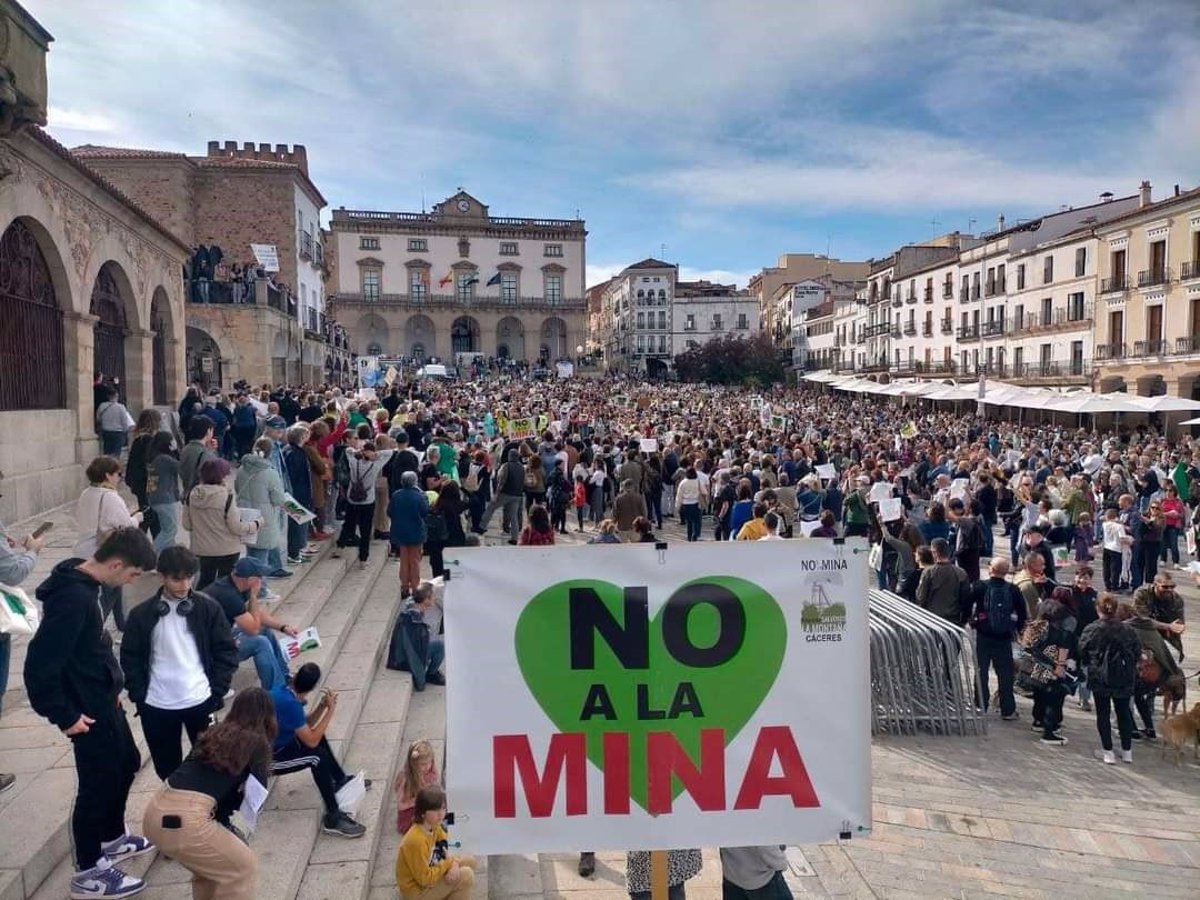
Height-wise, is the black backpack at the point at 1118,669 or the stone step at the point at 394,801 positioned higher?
the black backpack at the point at 1118,669

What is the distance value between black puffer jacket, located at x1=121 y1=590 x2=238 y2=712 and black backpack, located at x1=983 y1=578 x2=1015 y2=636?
598 cm

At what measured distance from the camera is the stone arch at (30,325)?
29.4ft

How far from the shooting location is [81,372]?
10609mm

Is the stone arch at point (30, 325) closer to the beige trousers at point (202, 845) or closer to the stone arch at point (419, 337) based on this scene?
the beige trousers at point (202, 845)

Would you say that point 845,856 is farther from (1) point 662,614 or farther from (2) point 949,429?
(2) point 949,429

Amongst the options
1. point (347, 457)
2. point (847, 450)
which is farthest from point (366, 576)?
point (847, 450)

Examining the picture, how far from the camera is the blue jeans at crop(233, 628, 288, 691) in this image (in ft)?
15.0

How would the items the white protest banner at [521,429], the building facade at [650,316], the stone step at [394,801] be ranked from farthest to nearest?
1. the building facade at [650,316]
2. the white protest banner at [521,429]
3. the stone step at [394,801]

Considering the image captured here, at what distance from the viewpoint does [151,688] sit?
3770mm

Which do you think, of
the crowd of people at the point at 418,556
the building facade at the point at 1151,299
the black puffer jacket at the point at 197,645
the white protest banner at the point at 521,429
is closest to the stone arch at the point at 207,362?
the crowd of people at the point at 418,556

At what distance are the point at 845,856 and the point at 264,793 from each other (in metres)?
3.45

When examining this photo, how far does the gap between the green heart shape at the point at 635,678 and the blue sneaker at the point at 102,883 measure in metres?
2.30

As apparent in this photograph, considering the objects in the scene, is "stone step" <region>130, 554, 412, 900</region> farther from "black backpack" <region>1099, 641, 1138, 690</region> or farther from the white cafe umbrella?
the white cafe umbrella

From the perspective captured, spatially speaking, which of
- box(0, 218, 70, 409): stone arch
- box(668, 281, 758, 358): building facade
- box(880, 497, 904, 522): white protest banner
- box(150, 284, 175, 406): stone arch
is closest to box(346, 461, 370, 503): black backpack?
box(0, 218, 70, 409): stone arch
